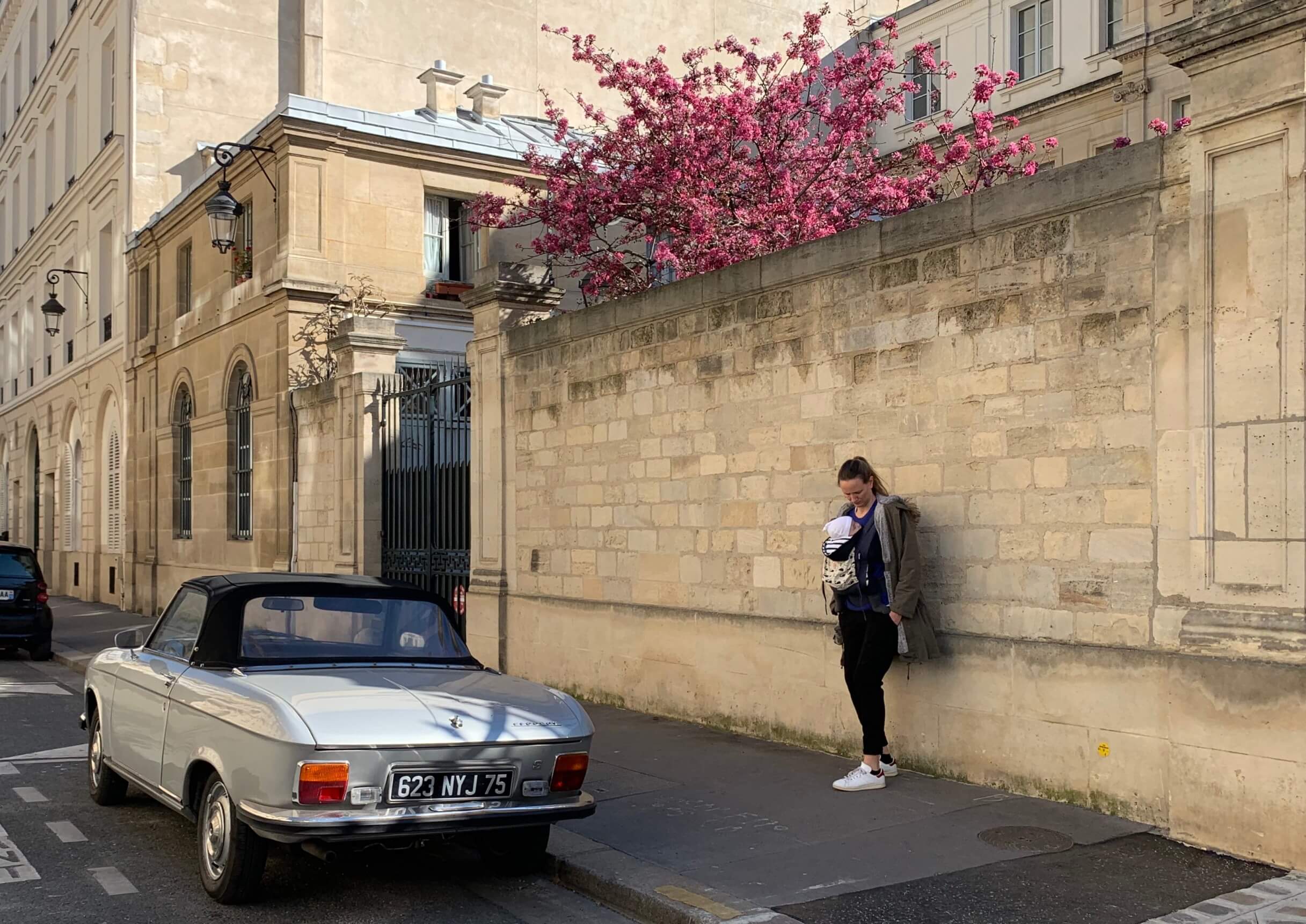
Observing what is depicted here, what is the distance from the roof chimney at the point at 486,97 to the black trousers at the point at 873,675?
649 inches

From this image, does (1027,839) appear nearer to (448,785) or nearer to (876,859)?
(876,859)

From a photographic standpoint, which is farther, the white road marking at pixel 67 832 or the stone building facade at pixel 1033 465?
the white road marking at pixel 67 832

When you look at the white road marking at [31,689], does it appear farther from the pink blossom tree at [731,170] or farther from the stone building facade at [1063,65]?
the stone building facade at [1063,65]

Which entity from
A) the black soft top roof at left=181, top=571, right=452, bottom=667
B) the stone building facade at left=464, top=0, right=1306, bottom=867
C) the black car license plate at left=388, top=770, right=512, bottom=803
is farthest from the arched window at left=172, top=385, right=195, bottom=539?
the black car license plate at left=388, top=770, right=512, bottom=803

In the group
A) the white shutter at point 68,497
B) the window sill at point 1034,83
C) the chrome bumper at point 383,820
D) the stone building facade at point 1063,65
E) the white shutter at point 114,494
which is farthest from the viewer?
the white shutter at point 68,497

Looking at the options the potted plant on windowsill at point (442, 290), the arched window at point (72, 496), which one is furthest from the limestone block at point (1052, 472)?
the arched window at point (72, 496)

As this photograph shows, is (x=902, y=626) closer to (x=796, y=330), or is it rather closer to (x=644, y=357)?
(x=796, y=330)

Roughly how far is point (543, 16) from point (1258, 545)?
21.9 meters

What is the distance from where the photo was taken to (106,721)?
730cm

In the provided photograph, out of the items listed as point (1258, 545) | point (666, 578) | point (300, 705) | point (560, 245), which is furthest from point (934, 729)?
point (560, 245)

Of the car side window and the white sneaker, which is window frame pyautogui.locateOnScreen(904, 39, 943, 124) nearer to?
the white sneaker

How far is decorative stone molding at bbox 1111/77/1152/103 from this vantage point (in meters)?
20.5

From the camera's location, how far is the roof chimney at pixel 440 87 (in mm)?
21188

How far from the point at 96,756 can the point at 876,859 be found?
469cm
